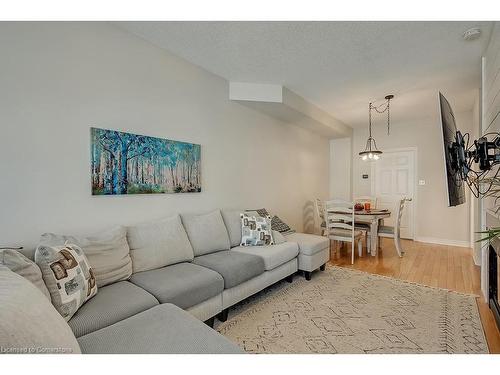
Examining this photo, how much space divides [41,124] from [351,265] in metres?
3.84

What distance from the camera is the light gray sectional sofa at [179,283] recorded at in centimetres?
116

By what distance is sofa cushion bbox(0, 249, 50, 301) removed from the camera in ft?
4.06

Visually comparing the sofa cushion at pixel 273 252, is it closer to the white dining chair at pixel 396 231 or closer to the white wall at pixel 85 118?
the white wall at pixel 85 118

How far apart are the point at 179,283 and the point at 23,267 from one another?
0.90 m

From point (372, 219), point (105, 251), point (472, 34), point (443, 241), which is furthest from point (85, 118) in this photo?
point (443, 241)

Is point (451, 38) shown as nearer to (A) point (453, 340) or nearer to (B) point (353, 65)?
(B) point (353, 65)

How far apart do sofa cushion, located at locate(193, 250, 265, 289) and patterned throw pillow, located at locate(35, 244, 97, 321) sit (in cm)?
95

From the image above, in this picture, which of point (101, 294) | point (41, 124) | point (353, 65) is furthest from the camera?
point (353, 65)

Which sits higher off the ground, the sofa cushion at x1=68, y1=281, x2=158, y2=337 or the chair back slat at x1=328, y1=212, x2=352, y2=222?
the chair back slat at x1=328, y1=212, x2=352, y2=222

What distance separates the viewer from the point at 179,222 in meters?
2.48

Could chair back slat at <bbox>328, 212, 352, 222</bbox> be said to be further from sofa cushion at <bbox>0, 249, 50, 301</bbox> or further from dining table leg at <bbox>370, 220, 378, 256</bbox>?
sofa cushion at <bbox>0, 249, 50, 301</bbox>

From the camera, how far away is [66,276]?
143cm

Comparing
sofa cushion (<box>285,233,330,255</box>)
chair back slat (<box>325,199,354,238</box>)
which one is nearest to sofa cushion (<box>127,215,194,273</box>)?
sofa cushion (<box>285,233,330,255</box>)

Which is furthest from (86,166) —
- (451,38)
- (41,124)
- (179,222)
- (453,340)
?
(451,38)
